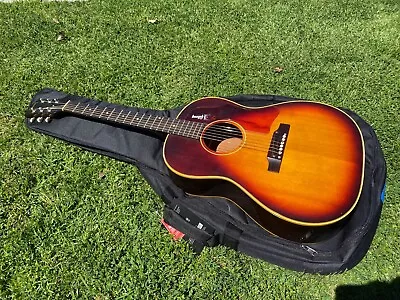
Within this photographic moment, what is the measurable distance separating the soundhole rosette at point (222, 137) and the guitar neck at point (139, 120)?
0.14 feet

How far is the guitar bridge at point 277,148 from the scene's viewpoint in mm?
2002

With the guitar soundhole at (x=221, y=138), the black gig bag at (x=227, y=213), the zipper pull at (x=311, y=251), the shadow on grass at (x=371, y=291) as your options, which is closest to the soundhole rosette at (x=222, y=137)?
the guitar soundhole at (x=221, y=138)

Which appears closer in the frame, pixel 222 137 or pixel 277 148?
pixel 277 148

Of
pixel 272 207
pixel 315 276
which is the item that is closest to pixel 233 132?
pixel 272 207

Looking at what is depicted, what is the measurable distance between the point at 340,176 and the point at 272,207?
1.16 ft

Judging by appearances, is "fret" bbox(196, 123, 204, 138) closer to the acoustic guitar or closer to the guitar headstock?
the acoustic guitar

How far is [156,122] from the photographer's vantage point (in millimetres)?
2340

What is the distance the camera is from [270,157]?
2023mm

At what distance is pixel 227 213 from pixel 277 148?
0.45m

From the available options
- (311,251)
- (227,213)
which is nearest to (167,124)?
(227,213)

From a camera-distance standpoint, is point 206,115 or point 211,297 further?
point 206,115

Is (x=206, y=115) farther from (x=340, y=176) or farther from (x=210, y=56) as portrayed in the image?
(x=210, y=56)

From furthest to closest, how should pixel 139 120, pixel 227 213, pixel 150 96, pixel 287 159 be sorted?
pixel 150 96, pixel 139 120, pixel 227 213, pixel 287 159

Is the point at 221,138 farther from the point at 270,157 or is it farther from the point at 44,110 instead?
the point at 44,110
